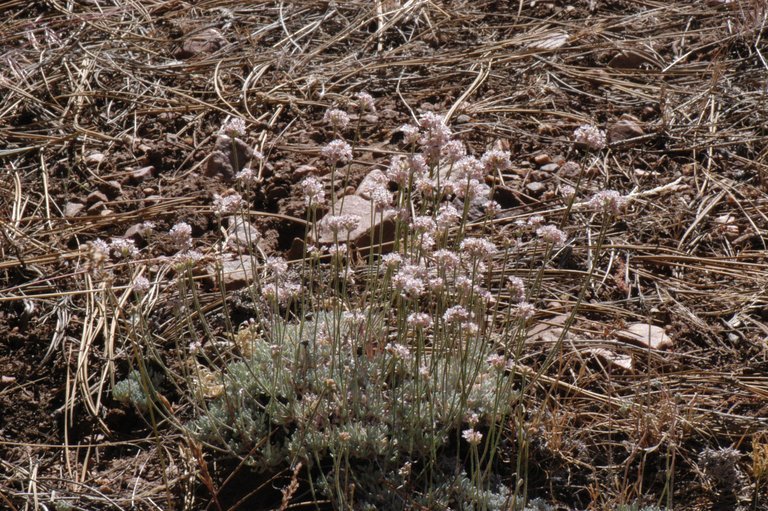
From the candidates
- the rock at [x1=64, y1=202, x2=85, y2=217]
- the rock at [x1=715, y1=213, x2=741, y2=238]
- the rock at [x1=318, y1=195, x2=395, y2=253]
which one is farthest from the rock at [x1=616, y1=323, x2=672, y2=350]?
the rock at [x1=64, y1=202, x2=85, y2=217]

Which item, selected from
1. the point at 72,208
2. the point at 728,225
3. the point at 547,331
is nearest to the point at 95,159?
the point at 72,208

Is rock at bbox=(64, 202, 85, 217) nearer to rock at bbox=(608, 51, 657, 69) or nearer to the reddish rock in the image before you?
the reddish rock

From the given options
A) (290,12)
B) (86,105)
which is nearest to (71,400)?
(86,105)

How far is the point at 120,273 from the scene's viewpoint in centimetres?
420

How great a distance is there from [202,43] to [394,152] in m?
1.88

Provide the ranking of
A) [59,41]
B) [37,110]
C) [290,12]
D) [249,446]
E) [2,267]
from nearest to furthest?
[249,446], [2,267], [37,110], [59,41], [290,12]

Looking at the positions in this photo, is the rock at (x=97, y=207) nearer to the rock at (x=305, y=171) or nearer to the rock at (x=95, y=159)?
the rock at (x=95, y=159)

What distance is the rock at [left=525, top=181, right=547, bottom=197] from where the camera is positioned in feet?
15.0

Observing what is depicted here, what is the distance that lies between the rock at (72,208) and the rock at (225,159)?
0.71m

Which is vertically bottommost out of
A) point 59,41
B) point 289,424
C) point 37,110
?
point 289,424

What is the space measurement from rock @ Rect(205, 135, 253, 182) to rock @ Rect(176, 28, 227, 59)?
118 centimetres

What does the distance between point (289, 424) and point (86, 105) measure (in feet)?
9.81

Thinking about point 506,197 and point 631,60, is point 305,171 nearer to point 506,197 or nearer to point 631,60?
point 506,197

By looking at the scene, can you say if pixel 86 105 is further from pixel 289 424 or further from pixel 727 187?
pixel 727 187
